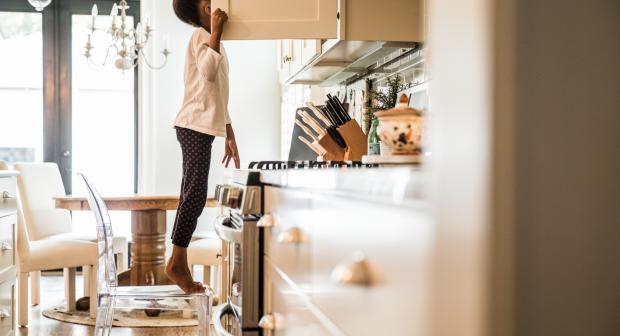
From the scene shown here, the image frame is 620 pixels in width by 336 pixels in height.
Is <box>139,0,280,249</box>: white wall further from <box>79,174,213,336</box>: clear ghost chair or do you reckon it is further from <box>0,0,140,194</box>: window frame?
<box>79,174,213,336</box>: clear ghost chair

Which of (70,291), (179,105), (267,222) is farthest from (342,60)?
(179,105)

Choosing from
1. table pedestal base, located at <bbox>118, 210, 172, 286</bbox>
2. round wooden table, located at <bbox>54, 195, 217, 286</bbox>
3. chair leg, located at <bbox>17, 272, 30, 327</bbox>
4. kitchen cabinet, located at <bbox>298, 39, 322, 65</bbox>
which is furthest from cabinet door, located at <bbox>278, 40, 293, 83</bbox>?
chair leg, located at <bbox>17, 272, 30, 327</bbox>

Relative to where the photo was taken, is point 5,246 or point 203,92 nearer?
point 203,92

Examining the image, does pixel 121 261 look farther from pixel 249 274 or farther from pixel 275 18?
pixel 249 274

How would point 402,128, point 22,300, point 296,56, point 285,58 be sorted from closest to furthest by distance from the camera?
point 402,128 → point 296,56 → point 285,58 → point 22,300

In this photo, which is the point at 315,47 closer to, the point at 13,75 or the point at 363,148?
the point at 363,148

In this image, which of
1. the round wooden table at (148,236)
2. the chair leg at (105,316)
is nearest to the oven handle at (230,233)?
the chair leg at (105,316)

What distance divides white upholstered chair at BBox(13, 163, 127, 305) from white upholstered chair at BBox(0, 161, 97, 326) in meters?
0.15

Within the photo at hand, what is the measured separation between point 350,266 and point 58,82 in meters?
5.58

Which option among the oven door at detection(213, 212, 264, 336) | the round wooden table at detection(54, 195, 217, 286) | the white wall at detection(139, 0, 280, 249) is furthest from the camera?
the white wall at detection(139, 0, 280, 249)

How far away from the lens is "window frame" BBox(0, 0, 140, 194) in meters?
5.95

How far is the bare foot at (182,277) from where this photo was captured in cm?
266

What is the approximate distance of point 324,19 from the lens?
2.50m

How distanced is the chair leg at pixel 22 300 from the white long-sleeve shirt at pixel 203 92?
1976 millimetres
